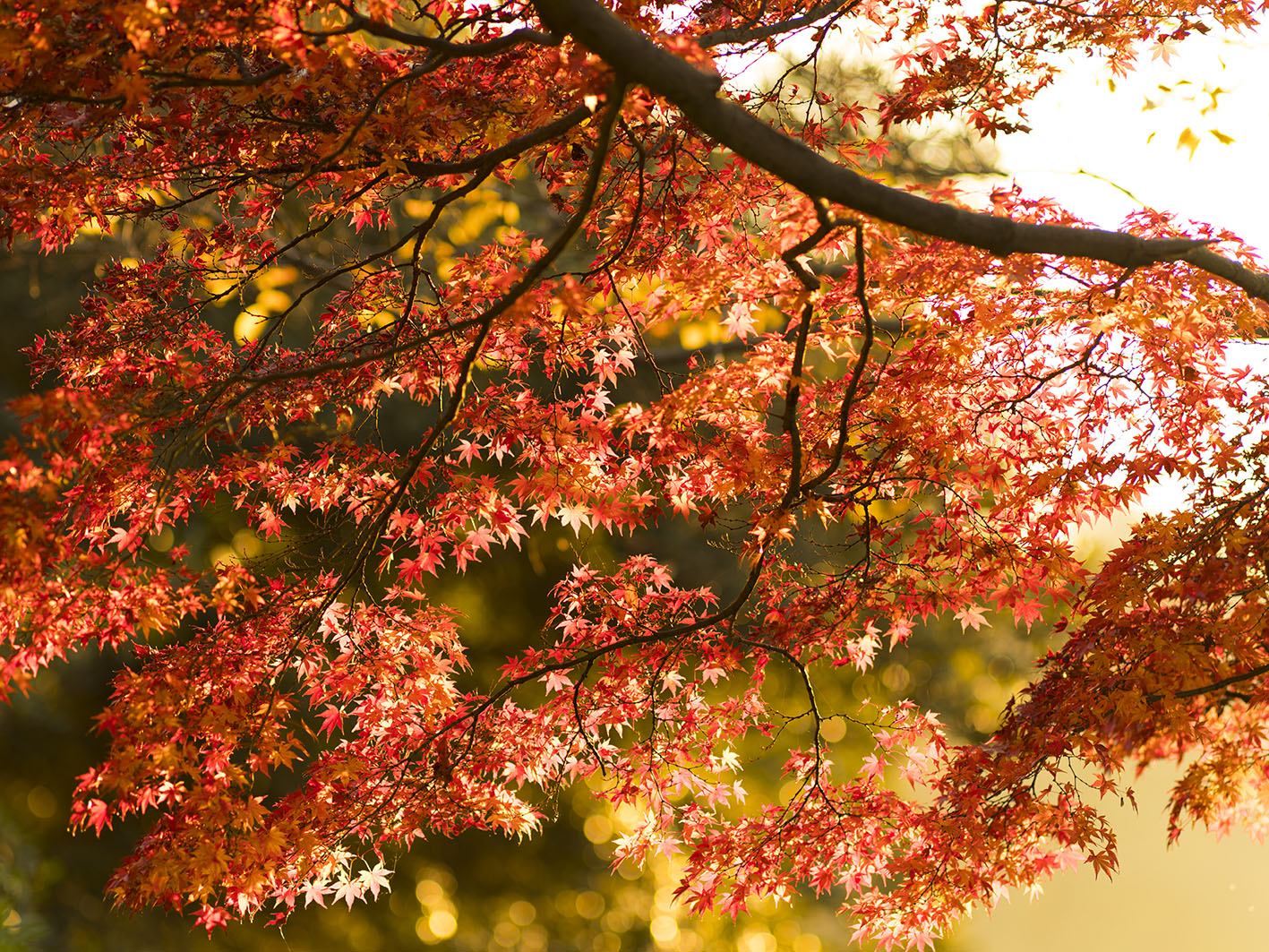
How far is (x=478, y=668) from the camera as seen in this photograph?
24.2ft

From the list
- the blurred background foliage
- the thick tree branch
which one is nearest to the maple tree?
the thick tree branch

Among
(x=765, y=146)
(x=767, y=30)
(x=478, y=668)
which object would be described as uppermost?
(x=767, y=30)

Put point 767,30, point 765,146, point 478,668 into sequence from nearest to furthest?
point 765,146
point 767,30
point 478,668

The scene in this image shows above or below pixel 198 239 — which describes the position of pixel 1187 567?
below

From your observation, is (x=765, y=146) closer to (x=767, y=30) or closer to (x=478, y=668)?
(x=767, y=30)

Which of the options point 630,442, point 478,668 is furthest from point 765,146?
point 478,668

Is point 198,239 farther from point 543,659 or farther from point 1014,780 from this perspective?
point 1014,780

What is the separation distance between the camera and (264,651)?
3.25 meters

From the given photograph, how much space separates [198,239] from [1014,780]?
381cm

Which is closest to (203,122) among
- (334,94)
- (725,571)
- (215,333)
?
(334,94)

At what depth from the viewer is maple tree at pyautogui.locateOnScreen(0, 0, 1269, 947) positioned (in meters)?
2.56

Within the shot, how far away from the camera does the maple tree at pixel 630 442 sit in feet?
8.39

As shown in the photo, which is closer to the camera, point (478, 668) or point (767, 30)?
point (767, 30)

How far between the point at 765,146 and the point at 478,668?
5.85 m
